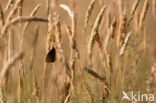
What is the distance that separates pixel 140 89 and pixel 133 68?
0.08m

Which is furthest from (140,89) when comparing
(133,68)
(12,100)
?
(12,100)

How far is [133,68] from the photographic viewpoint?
1.65m

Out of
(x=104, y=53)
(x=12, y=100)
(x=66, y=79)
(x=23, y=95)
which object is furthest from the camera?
(x=12, y=100)

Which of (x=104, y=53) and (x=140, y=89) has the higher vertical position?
(x=104, y=53)

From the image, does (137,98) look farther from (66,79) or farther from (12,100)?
(12,100)

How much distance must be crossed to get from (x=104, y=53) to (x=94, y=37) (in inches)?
3.9

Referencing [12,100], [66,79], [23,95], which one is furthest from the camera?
[12,100]

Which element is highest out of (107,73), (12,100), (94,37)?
(94,37)

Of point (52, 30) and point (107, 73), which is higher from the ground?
point (52, 30)

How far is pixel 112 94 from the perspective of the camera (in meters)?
1.47

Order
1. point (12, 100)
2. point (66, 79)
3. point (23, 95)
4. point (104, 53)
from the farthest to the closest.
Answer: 1. point (12, 100)
2. point (23, 95)
3. point (104, 53)
4. point (66, 79)

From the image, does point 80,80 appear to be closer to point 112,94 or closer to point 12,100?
point 112,94

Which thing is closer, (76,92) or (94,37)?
(94,37)

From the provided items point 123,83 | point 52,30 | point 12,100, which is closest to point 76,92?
point 123,83
